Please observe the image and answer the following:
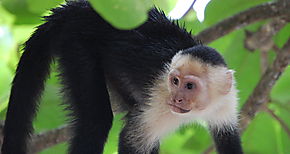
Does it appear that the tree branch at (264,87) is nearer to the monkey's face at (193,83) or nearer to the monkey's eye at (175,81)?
the monkey's face at (193,83)

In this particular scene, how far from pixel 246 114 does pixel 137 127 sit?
0.65 meters

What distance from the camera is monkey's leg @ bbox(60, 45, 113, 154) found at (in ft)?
10.1

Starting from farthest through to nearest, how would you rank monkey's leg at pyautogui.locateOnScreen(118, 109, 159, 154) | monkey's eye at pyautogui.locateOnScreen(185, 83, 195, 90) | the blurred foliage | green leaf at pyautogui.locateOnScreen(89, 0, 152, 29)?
the blurred foliage
monkey's leg at pyautogui.locateOnScreen(118, 109, 159, 154)
monkey's eye at pyautogui.locateOnScreen(185, 83, 195, 90)
green leaf at pyautogui.locateOnScreen(89, 0, 152, 29)

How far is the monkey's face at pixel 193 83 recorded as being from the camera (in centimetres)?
316

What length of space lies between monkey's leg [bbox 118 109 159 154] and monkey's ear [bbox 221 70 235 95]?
463 mm

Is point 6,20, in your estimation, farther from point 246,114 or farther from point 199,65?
point 246,114

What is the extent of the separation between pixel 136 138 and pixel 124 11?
132cm

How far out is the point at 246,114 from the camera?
11.5 feet

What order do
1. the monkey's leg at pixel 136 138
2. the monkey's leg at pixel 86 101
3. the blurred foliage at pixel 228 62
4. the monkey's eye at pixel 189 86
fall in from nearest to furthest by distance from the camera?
the monkey's leg at pixel 86 101, the monkey's eye at pixel 189 86, the monkey's leg at pixel 136 138, the blurred foliage at pixel 228 62

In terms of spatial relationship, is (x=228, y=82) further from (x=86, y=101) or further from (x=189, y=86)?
(x=86, y=101)

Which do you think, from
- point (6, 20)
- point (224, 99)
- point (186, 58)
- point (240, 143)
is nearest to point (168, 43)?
point (186, 58)

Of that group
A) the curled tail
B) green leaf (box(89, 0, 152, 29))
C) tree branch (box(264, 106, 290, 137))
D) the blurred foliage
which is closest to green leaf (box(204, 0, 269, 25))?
the blurred foliage

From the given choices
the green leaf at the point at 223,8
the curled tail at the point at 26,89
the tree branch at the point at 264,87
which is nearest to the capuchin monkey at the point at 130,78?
the curled tail at the point at 26,89

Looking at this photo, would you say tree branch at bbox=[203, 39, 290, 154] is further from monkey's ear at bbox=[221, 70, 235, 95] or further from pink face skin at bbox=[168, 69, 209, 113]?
pink face skin at bbox=[168, 69, 209, 113]
